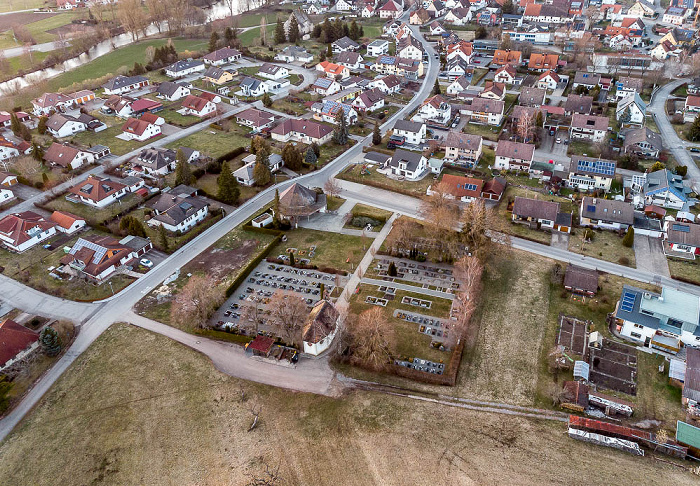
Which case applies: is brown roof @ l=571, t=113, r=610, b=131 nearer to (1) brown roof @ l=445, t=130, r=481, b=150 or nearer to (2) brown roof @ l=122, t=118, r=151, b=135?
(1) brown roof @ l=445, t=130, r=481, b=150

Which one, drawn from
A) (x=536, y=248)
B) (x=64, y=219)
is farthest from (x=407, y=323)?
(x=64, y=219)

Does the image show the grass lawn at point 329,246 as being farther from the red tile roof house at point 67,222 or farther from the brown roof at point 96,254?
the red tile roof house at point 67,222

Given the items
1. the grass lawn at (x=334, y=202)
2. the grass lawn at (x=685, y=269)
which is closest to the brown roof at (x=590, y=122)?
the grass lawn at (x=685, y=269)

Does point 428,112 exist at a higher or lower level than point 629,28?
lower

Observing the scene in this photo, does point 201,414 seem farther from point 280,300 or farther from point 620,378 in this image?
point 620,378

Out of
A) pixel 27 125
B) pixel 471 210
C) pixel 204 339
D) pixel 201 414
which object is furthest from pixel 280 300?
pixel 27 125

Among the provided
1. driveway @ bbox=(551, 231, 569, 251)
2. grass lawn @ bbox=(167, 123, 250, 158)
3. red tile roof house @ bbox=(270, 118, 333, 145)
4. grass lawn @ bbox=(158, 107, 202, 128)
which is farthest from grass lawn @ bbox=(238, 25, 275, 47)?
driveway @ bbox=(551, 231, 569, 251)
